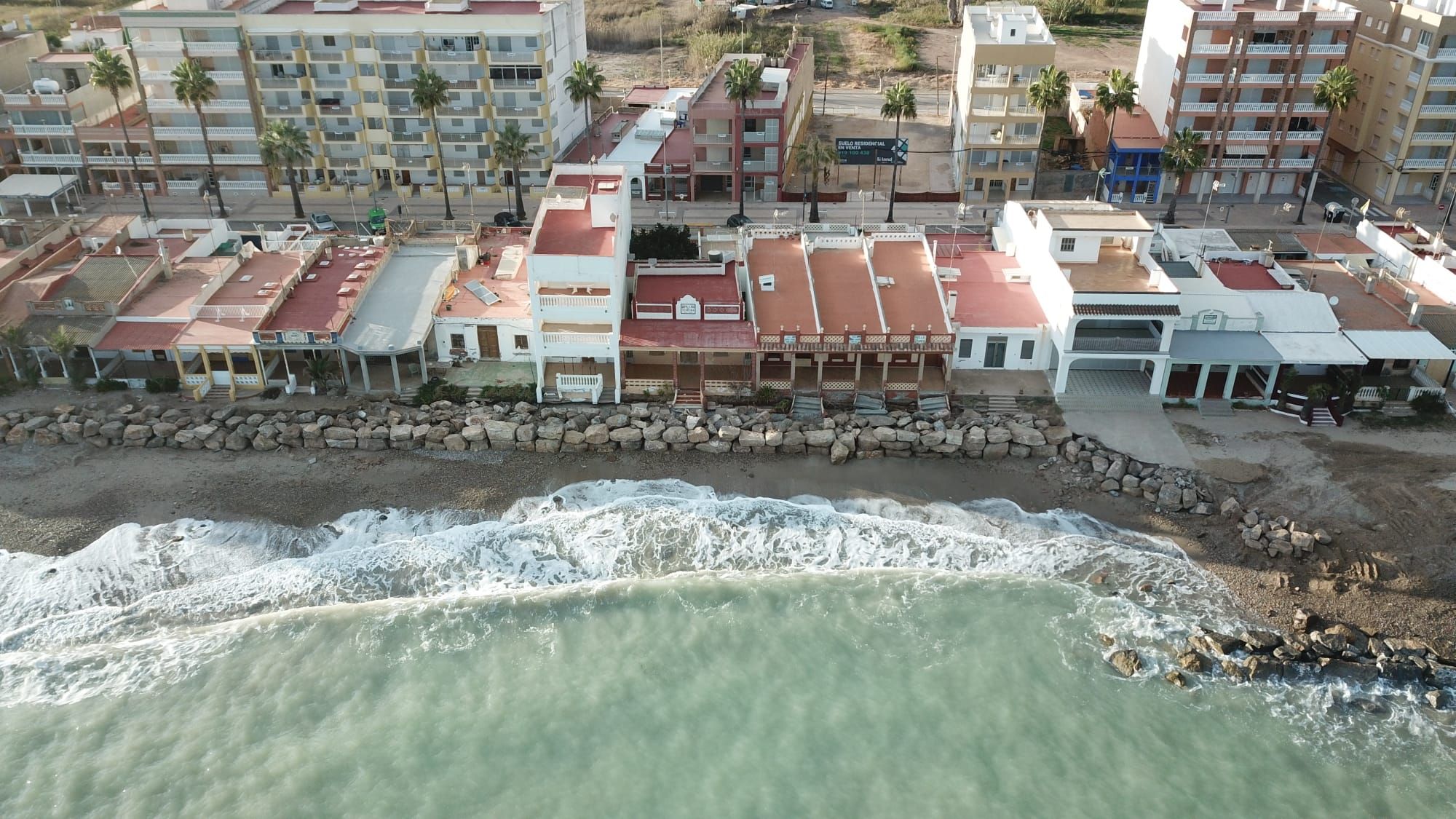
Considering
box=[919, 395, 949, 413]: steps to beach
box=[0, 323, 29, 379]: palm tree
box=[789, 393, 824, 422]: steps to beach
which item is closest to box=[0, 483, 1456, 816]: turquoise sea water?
box=[789, 393, 824, 422]: steps to beach

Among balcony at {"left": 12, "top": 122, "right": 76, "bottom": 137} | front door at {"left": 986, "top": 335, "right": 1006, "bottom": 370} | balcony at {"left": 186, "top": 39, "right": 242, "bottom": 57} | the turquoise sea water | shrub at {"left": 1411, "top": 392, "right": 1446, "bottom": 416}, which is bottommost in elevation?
the turquoise sea water

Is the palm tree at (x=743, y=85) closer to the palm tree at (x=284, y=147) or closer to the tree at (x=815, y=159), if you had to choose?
the tree at (x=815, y=159)

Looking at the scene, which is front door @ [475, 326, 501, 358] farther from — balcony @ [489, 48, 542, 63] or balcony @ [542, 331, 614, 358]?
balcony @ [489, 48, 542, 63]

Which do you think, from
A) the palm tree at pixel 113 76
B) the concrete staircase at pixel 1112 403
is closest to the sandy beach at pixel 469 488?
the concrete staircase at pixel 1112 403

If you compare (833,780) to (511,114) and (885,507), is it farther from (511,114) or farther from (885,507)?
(511,114)

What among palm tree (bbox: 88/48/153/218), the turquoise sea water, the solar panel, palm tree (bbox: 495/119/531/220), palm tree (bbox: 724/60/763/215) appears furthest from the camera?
palm tree (bbox: 88/48/153/218)
